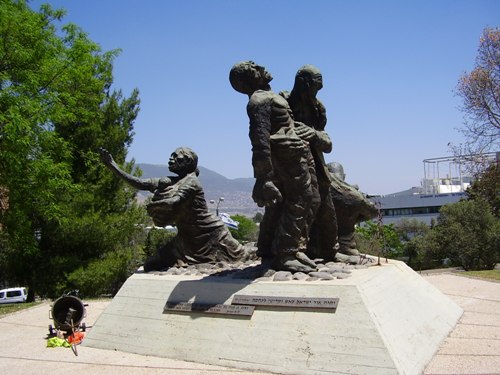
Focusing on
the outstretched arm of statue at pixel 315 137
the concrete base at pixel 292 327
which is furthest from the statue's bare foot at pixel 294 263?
the outstretched arm of statue at pixel 315 137

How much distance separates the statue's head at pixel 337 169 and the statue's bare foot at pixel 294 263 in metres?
2.00

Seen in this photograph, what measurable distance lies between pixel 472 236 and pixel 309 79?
15256mm

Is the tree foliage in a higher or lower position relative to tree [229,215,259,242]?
higher

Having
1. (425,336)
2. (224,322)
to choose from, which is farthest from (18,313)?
(425,336)

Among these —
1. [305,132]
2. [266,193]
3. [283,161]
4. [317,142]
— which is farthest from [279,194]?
[317,142]

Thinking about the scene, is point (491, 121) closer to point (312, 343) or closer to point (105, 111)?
point (105, 111)

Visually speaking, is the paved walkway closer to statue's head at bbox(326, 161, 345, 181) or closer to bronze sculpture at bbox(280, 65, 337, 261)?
bronze sculpture at bbox(280, 65, 337, 261)

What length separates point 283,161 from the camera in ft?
19.9

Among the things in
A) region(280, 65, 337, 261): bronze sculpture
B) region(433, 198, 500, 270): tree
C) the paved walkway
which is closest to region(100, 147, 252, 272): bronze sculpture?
region(280, 65, 337, 261): bronze sculpture

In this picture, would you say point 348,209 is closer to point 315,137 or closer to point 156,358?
point 315,137

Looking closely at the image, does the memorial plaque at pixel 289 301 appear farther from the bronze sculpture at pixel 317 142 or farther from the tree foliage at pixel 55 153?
the tree foliage at pixel 55 153

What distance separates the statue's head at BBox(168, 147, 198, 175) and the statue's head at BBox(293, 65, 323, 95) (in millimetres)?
2354

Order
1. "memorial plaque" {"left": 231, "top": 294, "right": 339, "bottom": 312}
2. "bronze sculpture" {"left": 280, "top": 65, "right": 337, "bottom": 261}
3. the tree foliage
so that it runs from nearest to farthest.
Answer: "memorial plaque" {"left": 231, "top": 294, "right": 339, "bottom": 312}
"bronze sculpture" {"left": 280, "top": 65, "right": 337, "bottom": 261}
the tree foliage

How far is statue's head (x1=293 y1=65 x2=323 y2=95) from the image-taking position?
664 cm
